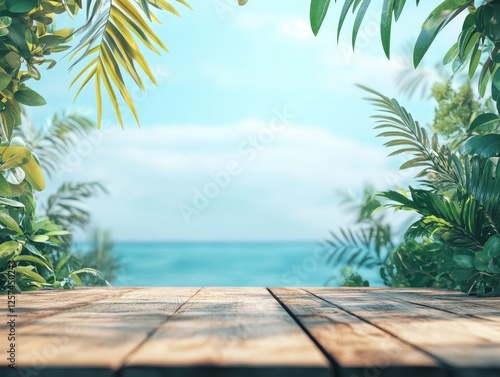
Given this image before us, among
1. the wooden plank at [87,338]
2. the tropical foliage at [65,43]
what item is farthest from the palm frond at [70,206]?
the wooden plank at [87,338]

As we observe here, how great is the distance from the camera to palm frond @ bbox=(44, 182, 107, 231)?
3.99m

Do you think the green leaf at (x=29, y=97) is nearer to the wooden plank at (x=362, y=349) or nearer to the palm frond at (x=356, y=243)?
the wooden plank at (x=362, y=349)

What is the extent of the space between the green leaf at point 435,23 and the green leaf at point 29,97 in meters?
1.20

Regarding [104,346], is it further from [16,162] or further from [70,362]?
[16,162]

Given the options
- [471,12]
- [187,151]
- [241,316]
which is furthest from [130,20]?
[187,151]

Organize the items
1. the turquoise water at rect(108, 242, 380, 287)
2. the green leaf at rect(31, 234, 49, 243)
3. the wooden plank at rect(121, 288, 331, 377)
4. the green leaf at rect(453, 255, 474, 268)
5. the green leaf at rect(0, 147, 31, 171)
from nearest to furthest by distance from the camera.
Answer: the wooden plank at rect(121, 288, 331, 377), the green leaf at rect(0, 147, 31, 171), the green leaf at rect(453, 255, 474, 268), the green leaf at rect(31, 234, 49, 243), the turquoise water at rect(108, 242, 380, 287)

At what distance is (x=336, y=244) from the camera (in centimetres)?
365

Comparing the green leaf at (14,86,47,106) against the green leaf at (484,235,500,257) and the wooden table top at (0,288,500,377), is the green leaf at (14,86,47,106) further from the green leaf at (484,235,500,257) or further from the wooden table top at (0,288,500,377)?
the green leaf at (484,235,500,257)

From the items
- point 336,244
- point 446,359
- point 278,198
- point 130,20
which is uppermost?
point 130,20

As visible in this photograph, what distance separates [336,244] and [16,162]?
2.26 metres

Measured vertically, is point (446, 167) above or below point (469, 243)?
above

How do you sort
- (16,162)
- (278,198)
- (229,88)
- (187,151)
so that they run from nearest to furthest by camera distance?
(16,162), (278,198), (187,151), (229,88)

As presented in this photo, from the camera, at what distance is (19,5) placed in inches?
66.9

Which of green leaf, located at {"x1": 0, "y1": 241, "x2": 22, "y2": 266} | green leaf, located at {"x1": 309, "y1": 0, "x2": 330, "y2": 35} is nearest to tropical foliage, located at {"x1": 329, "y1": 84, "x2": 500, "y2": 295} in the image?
green leaf, located at {"x1": 309, "y1": 0, "x2": 330, "y2": 35}
